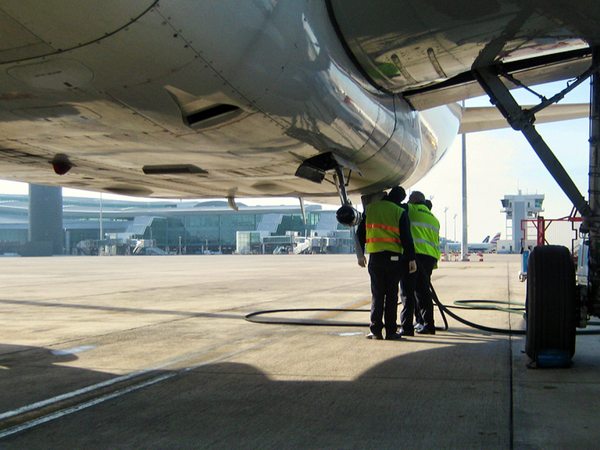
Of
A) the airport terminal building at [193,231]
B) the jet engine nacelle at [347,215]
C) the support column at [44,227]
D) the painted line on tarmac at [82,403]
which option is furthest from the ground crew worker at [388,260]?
the airport terminal building at [193,231]

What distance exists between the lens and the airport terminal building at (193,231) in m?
88.5

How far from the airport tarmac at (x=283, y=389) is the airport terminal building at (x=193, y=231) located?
76100 mm

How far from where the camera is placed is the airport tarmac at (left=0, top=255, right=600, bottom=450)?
3133mm

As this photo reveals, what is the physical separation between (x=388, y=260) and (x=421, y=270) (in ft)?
2.34

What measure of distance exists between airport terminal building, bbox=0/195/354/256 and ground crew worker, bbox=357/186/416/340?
76164mm

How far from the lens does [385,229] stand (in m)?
6.38

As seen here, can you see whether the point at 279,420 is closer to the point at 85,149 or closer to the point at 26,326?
the point at 85,149

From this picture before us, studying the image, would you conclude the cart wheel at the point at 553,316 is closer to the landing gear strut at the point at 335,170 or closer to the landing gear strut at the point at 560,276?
the landing gear strut at the point at 560,276

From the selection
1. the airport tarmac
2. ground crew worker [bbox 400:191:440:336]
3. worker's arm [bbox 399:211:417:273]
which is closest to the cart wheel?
the airport tarmac

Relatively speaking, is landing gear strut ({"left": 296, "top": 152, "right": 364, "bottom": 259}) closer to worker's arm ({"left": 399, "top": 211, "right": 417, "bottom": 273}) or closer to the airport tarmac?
worker's arm ({"left": 399, "top": 211, "right": 417, "bottom": 273})

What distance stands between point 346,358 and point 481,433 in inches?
88.8

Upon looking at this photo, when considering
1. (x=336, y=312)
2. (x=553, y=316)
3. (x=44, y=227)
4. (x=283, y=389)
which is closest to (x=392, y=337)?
(x=553, y=316)

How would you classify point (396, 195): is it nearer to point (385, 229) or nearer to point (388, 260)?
point (385, 229)

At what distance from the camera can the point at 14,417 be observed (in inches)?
139
